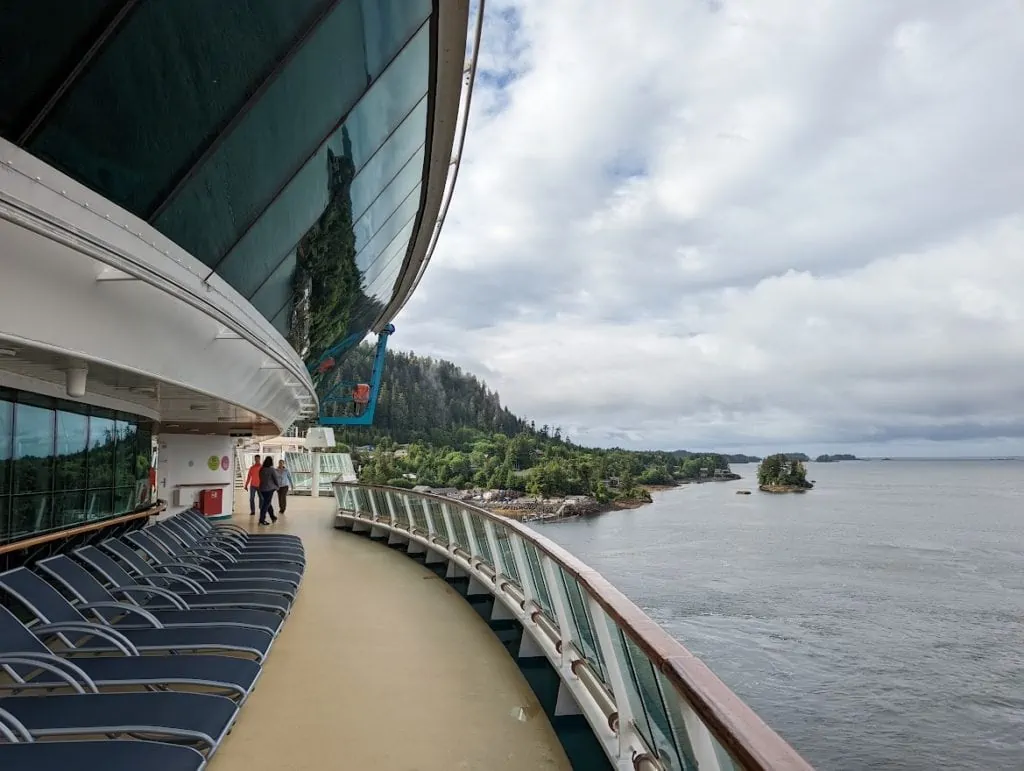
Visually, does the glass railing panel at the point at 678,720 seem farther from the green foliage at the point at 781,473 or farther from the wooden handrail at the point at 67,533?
the green foliage at the point at 781,473

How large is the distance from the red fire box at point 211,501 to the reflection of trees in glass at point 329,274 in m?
3.81

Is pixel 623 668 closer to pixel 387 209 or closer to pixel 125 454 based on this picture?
pixel 387 209

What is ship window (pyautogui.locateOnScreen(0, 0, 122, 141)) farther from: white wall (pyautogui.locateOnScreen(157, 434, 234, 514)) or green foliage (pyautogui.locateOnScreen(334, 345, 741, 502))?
green foliage (pyautogui.locateOnScreen(334, 345, 741, 502))

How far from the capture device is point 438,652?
5.04 meters

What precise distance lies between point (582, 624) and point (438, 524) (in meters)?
5.13

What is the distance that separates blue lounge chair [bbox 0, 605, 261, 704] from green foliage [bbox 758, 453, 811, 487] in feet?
372

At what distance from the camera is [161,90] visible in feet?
11.8

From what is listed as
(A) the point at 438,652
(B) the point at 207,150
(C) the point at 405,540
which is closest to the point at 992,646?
(C) the point at 405,540

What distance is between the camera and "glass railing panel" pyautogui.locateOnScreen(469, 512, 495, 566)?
622cm

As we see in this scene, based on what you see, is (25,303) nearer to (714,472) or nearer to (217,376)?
(217,376)

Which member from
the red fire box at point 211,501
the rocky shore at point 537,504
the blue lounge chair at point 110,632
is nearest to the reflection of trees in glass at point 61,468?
the blue lounge chair at point 110,632

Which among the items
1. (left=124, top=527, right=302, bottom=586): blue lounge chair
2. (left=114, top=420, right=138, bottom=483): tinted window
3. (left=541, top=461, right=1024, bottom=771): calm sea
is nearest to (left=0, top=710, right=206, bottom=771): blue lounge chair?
(left=124, top=527, right=302, bottom=586): blue lounge chair

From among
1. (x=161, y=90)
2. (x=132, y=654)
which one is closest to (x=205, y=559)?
(x=132, y=654)

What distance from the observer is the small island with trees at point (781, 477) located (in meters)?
108
